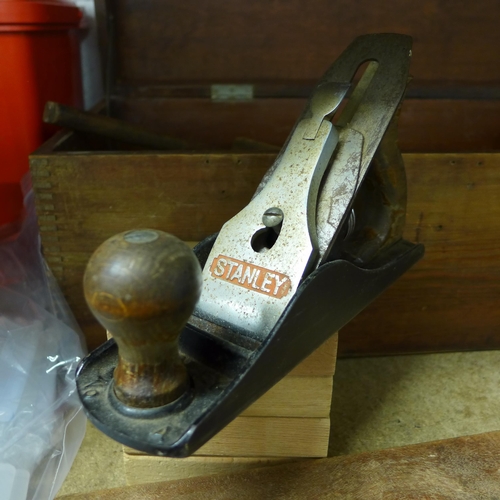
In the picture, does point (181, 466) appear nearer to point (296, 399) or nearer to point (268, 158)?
point (296, 399)

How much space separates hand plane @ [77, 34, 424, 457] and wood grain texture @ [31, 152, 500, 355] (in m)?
0.20

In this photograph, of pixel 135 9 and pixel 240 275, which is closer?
pixel 240 275

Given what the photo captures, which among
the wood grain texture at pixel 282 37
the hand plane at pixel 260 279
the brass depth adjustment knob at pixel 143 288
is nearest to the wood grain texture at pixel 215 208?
the hand plane at pixel 260 279

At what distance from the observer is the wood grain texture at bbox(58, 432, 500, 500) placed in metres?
0.94

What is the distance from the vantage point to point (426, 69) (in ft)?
6.08

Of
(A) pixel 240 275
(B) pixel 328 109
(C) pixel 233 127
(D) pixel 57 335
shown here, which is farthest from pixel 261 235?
(C) pixel 233 127

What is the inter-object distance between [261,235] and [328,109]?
0.87ft

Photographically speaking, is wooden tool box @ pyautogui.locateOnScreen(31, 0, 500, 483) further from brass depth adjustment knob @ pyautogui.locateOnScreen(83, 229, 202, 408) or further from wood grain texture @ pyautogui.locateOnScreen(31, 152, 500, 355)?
brass depth adjustment knob @ pyautogui.locateOnScreen(83, 229, 202, 408)

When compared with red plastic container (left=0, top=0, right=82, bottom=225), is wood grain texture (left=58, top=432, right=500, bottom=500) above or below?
below

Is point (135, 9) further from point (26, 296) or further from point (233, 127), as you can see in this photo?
point (26, 296)

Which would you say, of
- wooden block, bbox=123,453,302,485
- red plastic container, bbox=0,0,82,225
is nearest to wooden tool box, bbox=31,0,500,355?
red plastic container, bbox=0,0,82,225

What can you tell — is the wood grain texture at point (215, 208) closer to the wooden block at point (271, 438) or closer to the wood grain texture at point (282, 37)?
the wooden block at point (271, 438)

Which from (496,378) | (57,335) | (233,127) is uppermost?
(233,127)

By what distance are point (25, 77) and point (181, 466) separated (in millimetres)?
1065
